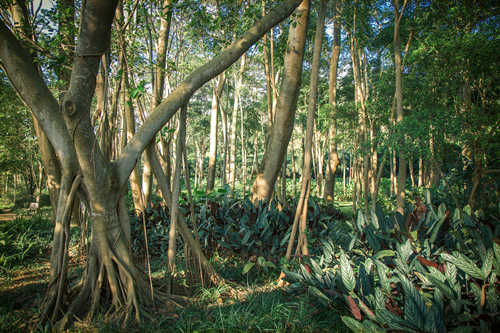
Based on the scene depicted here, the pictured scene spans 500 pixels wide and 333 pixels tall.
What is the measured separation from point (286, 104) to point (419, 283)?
362 cm

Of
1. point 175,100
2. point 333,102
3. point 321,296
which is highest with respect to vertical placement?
point 333,102

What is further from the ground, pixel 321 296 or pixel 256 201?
pixel 256 201

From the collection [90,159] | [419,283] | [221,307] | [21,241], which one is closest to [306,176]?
[419,283]

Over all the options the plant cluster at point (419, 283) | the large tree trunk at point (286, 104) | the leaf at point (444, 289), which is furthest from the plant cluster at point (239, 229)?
the leaf at point (444, 289)

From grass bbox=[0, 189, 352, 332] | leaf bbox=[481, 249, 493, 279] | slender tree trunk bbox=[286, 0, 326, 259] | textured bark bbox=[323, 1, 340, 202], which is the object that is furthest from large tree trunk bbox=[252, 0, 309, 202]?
textured bark bbox=[323, 1, 340, 202]

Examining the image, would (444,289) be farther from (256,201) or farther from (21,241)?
(21,241)

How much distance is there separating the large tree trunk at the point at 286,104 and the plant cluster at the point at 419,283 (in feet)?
8.10

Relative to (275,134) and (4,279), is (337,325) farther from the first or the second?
(4,279)

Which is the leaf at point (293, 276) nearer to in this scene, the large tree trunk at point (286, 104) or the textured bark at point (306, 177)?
the textured bark at point (306, 177)

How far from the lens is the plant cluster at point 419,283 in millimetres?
1574

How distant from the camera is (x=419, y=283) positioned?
7.01ft

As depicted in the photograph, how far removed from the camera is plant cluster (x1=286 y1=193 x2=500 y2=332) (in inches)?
62.0

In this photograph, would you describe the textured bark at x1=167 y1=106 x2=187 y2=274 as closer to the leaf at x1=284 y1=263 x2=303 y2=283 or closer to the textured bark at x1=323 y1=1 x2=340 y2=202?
the leaf at x1=284 y1=263 x2=303 y2=283

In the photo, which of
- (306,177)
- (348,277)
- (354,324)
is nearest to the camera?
(354,324)
